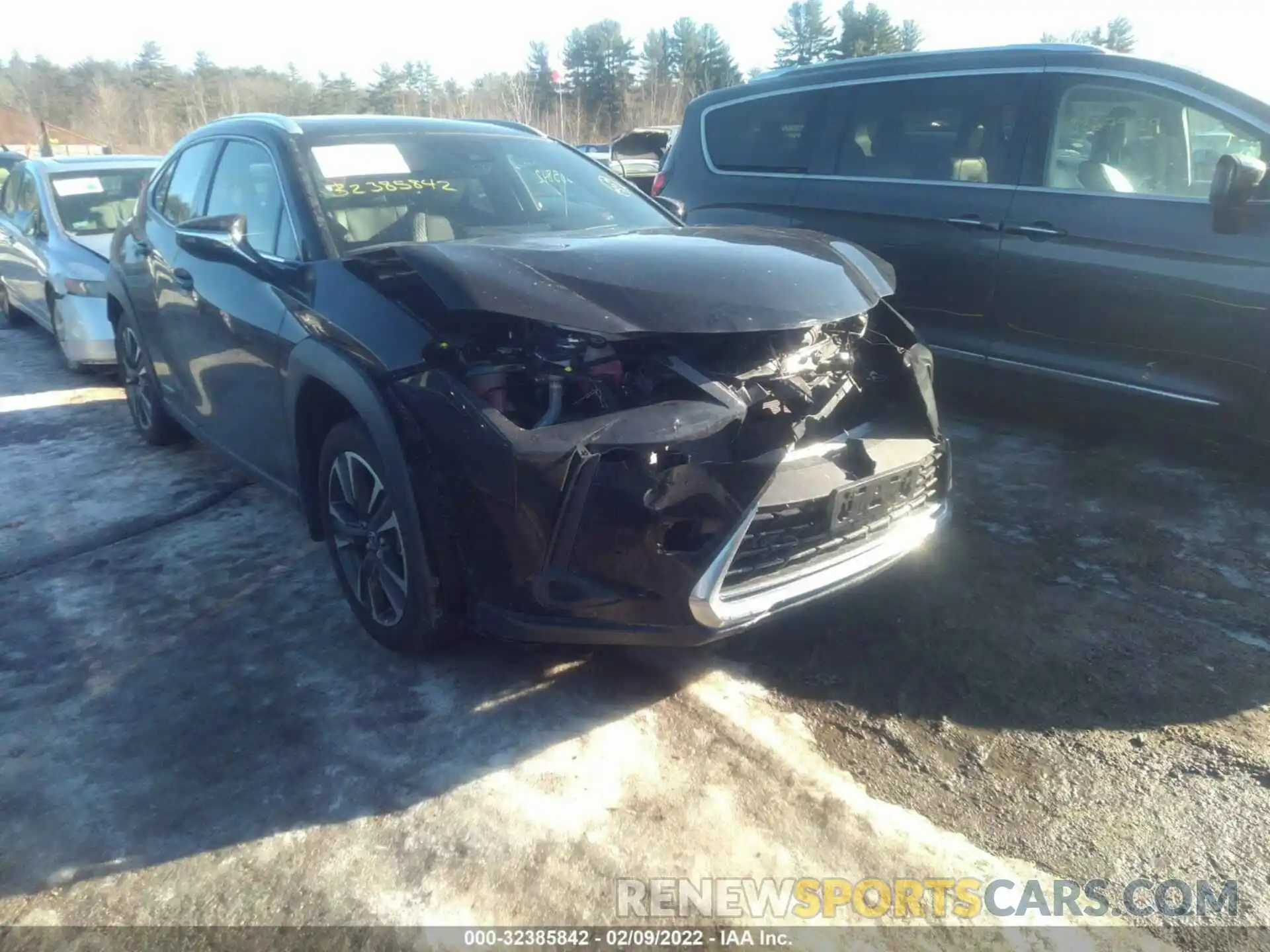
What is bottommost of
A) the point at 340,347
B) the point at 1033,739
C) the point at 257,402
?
the point at 1033,739

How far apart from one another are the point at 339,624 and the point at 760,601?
160cm

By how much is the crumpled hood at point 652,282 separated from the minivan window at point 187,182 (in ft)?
6.28

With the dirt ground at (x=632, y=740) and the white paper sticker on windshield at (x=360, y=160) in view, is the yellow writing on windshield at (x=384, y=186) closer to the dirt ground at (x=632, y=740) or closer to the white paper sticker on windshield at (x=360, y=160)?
the white paper sticker on windshield at (x=360, y=160)

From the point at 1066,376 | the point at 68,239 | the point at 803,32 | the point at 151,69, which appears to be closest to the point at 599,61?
the point at 803,32

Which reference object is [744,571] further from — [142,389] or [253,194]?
[142,389]

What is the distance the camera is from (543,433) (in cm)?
241


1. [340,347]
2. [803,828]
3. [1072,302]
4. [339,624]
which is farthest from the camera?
[1072,302]

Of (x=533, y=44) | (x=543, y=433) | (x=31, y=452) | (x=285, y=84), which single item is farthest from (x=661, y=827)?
(x=533, y=44)

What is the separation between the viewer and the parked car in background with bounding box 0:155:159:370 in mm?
6570

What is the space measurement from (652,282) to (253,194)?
197cm

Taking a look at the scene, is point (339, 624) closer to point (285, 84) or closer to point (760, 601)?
point (760, 601)

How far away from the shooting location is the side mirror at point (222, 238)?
11.2 ft

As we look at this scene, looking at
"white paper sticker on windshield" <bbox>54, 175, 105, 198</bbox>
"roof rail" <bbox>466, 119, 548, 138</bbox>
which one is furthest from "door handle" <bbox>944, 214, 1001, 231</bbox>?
"white paper sticker on windshield" <bbox>54, 175, 105, 198</bbox>

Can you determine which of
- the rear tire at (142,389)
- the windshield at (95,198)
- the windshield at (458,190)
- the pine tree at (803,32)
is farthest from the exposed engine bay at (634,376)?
the pine tree at (803,32)
